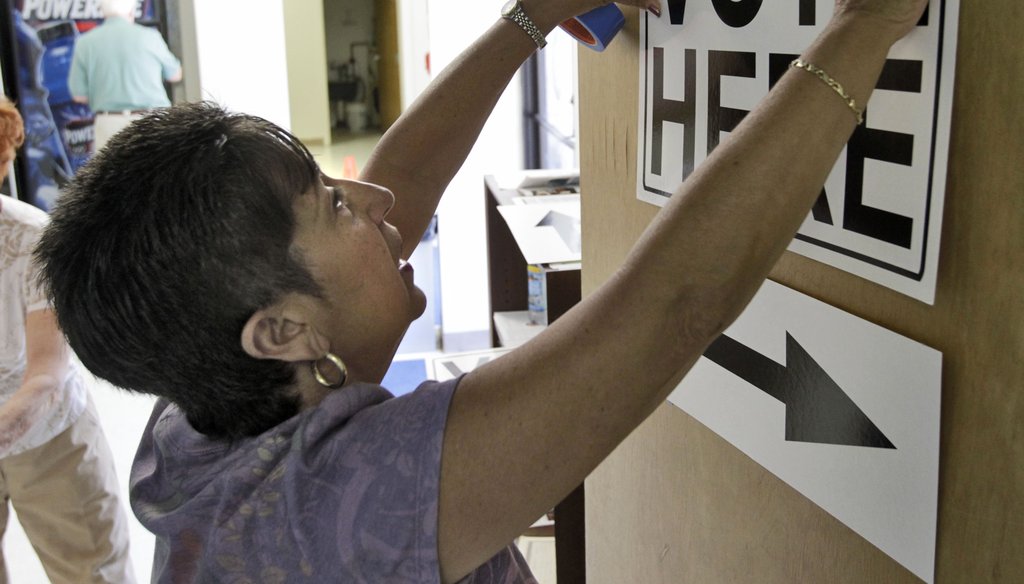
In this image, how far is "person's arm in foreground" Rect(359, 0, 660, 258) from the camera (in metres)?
1.24

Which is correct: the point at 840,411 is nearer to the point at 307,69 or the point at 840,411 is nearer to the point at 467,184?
the point at 467,184

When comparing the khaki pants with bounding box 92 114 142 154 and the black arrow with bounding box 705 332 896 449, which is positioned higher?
the black arrow with bounding box 705 332 896 449

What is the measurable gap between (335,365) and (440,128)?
410 millimetres

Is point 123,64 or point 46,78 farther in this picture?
point 46,78

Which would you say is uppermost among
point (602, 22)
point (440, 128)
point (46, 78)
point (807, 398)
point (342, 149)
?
point (602, 22)

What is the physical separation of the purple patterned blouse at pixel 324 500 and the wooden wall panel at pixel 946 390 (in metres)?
0.32

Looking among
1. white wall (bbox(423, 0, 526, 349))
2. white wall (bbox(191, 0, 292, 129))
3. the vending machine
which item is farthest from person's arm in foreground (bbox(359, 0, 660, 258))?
the vending machine

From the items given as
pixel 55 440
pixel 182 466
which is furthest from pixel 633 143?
pixel 55 440

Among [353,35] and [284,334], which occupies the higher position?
[353,35]

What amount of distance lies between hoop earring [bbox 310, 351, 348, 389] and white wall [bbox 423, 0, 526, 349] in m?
3.62

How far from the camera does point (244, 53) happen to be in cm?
562

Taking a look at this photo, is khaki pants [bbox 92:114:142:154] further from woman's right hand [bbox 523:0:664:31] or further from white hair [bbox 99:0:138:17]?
woman's right hand [bbox 523:0:664:31]

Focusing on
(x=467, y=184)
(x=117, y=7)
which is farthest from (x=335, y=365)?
(x=117, y=7)

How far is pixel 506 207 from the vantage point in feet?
8.11
